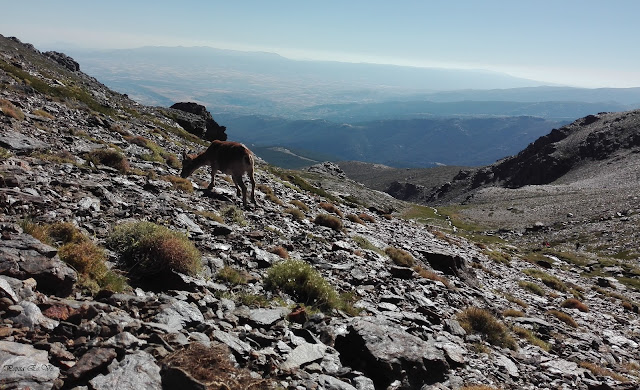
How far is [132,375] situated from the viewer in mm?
4492

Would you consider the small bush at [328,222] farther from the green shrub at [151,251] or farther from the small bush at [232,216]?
the green shrub at [151,251]

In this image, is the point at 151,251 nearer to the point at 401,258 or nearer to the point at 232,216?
the point at 232,216

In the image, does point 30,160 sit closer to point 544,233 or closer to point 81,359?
point 81,359

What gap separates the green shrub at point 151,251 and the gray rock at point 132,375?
3.38 metres

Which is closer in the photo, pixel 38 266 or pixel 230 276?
pixel 38 266

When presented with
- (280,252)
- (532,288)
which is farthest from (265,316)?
(532,288)

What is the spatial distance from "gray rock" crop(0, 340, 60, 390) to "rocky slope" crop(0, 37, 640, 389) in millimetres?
16

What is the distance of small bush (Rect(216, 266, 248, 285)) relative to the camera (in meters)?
9.18

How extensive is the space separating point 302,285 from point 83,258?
16.8 ft

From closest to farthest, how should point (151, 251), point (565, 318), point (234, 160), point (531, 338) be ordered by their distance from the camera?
point (151, 251) < point (531, 338) < point (565, 318) < point (234, 160)

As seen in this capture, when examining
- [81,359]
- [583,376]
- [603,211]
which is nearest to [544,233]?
[603,211]

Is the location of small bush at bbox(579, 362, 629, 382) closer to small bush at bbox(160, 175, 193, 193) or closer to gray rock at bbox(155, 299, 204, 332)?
gray rock at bbox(155, 299, 204, 332)

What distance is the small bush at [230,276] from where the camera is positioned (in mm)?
9180

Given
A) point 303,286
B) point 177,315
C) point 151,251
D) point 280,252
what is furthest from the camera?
point 280,252
